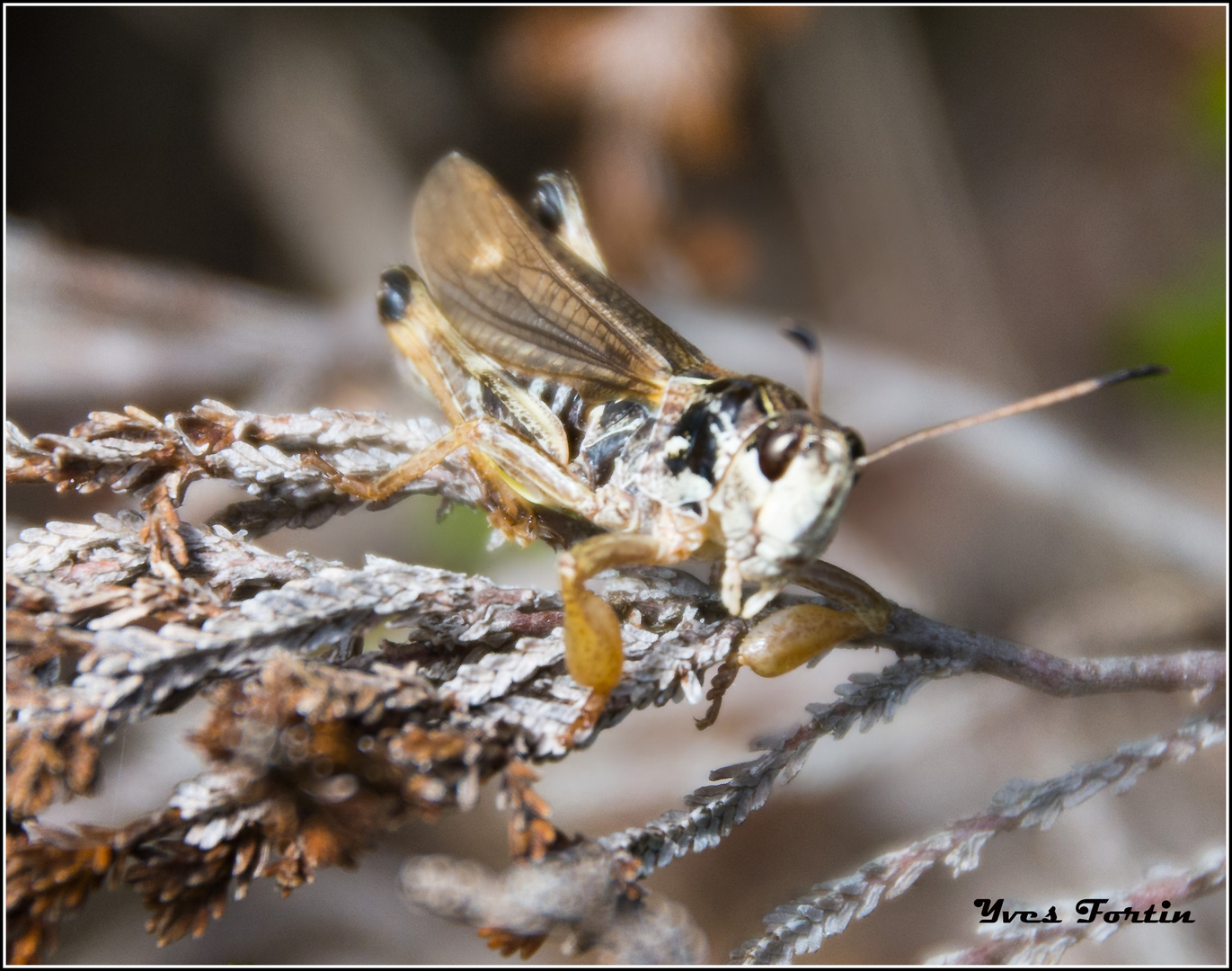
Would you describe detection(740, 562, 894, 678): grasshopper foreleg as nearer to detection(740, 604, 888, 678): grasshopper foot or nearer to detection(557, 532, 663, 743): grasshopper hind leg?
detection(740, 604, 888, 678): grasshopper foot

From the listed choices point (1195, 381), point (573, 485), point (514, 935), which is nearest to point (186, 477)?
point (573, 485)

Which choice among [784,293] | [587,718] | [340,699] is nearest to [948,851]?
[587,718]

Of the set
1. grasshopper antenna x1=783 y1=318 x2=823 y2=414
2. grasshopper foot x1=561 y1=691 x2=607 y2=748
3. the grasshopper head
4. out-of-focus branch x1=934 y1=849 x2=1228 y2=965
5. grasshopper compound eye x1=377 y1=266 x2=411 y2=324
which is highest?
grasshopper compound eye x1=377 y1=266 x2=411 y2=324

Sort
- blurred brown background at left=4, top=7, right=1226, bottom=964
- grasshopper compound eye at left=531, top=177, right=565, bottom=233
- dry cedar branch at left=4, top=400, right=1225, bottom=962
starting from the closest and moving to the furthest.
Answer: dry cedar branch at left=4, top=400, right=1225, bottom=962 → grasshopper compound eye at left=531, top=177, right=565, bottom=233 → blurred brown background at left=4, top=7, right=1226, bottom=964

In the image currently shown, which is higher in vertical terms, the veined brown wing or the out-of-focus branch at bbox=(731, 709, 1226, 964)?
the veined brown wing

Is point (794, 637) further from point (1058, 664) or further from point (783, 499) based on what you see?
point (1058, 664)

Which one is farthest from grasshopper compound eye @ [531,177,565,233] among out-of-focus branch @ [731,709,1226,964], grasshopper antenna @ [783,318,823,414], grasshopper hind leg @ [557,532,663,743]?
out-of-focus branch @ [731,709,1226,964]
